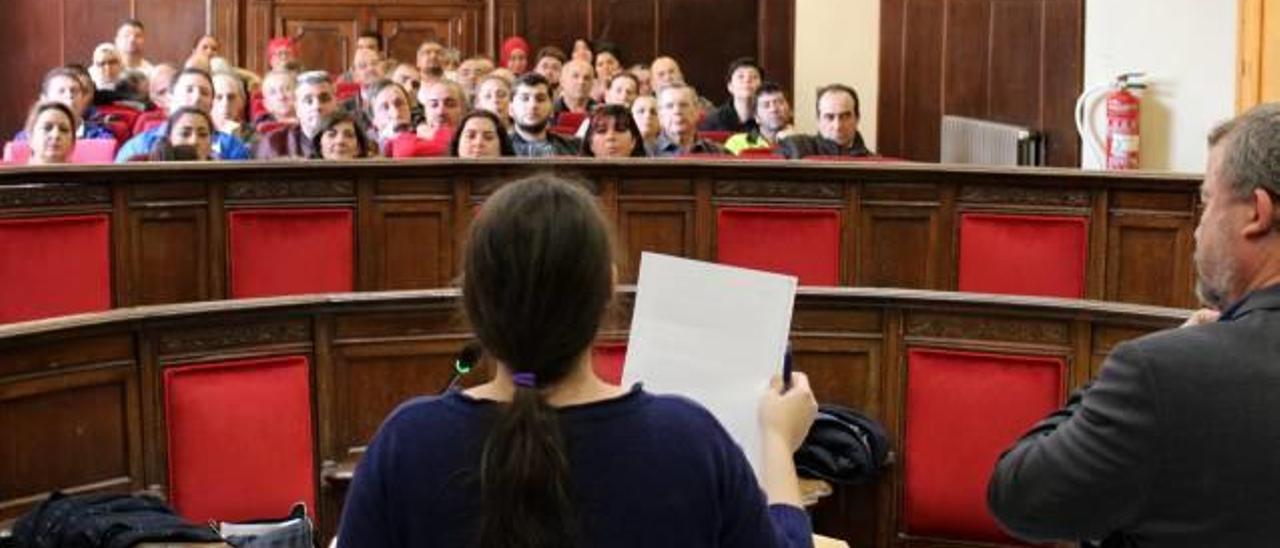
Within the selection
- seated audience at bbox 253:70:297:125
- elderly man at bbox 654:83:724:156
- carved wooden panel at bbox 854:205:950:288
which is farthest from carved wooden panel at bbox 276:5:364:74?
carved wooden panel at bbox 854:205:950:288

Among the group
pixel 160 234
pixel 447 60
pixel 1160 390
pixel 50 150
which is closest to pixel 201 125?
pixel 50 150

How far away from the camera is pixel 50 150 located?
23.3 feet

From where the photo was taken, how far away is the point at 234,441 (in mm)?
4512

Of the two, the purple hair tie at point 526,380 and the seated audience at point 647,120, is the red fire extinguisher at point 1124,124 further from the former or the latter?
the purple hair tie at point 526,380

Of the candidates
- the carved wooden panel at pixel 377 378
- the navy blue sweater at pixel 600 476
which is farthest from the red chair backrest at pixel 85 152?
the navy blue sweater at pixel 600 476

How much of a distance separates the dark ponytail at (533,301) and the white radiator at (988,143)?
890 cm

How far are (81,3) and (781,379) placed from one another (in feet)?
42.9

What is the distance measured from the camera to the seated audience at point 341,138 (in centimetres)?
748

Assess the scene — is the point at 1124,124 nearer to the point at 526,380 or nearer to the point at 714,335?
the point at 714,335

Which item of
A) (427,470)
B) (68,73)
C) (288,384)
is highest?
(68,73)

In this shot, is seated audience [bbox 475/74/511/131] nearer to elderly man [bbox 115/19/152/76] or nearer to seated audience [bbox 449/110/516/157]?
seated audience [bbox 449/110/516/157]

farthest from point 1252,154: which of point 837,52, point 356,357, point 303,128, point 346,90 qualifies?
point 837,52

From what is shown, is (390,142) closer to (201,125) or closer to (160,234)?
(201,125)

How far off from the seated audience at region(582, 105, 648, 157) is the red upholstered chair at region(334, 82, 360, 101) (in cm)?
390
